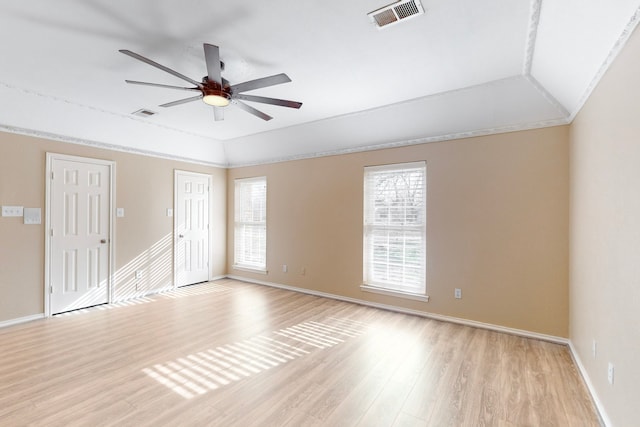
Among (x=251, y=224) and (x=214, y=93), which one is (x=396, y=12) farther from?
(x=251, y=224)

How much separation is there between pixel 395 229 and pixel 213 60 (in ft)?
10.3

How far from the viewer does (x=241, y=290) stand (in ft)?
17.5

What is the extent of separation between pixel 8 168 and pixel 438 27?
498 centimetres

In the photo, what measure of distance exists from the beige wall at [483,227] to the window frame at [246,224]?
4.48ft

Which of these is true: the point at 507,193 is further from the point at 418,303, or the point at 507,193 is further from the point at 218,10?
the point at 218,10

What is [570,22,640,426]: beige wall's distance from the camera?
1.60 metres

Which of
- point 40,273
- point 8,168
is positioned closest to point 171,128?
point 8,168

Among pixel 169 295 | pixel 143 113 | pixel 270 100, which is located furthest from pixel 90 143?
pixel 270 100

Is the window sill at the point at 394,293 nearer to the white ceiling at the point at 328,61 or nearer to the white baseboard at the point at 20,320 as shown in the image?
the white ceiling at the point at 328,61

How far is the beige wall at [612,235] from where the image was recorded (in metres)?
1.60

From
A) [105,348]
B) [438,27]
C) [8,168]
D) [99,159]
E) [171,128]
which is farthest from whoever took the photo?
[171,128]

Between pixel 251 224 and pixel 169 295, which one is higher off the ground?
pixel 251 224

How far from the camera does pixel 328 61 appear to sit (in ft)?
8.89

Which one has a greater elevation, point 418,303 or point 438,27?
point 438,27
